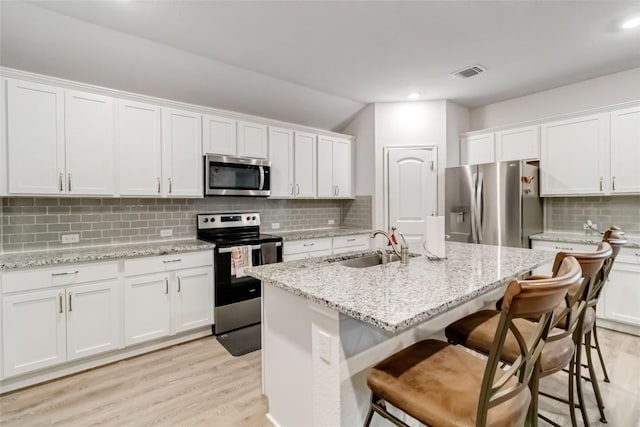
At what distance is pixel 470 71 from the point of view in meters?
3.44

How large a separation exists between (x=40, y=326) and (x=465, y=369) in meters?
2.85

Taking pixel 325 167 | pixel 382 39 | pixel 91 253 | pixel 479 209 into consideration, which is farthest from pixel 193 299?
pixel 479 209

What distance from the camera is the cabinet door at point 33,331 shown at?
216 centimetres

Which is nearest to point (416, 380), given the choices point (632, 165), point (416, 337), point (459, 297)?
point (459, 297)

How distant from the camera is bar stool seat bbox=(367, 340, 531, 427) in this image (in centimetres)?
98

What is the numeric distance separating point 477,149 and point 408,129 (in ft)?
3.23

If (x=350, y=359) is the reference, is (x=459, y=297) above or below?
above

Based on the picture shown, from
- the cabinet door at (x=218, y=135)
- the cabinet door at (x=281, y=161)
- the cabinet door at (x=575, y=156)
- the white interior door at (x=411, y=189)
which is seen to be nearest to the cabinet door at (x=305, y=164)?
the cabinet door at (x=281, y=161)

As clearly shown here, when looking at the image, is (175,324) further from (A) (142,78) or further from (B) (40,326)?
(A) (142,78)

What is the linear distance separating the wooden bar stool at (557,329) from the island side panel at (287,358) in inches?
30.6

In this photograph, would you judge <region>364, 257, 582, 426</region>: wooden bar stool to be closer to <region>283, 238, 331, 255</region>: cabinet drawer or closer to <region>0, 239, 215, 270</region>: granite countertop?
<region>0, 239, 215, 270</region>: granite countertop

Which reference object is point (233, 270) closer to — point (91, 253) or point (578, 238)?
point (91, 253)

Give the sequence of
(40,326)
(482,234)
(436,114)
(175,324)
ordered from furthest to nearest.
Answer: (436,114), (482,234), (175,324), (40,326)

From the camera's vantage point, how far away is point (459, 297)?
1.21 m
